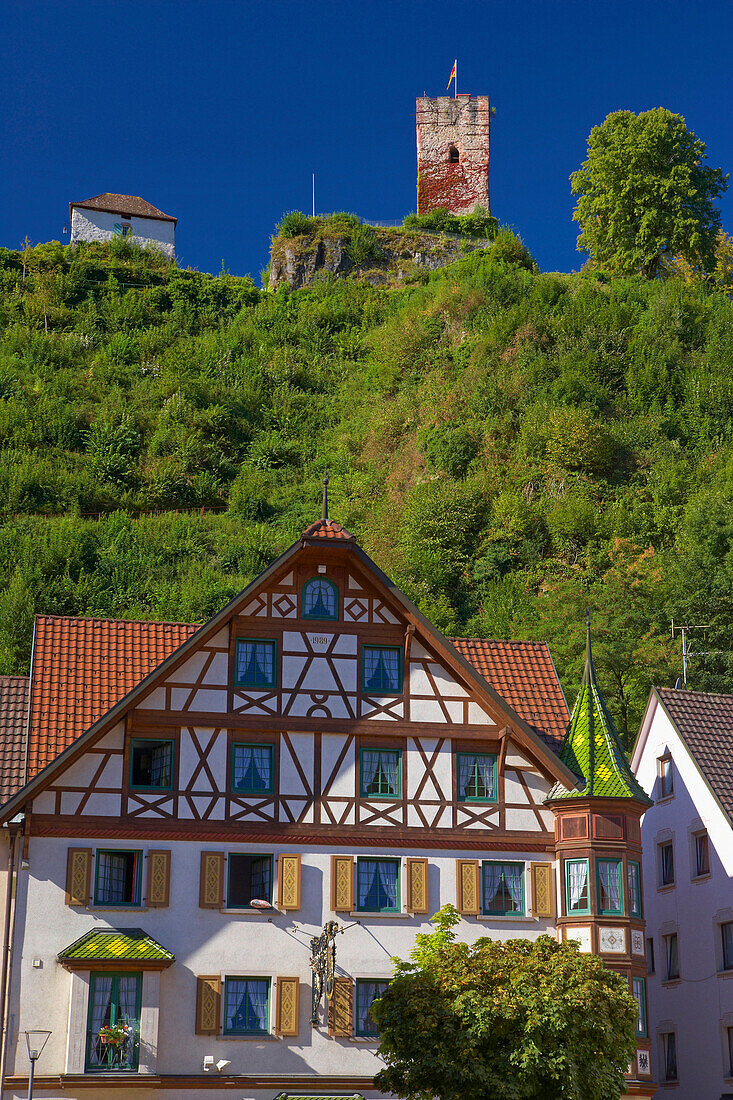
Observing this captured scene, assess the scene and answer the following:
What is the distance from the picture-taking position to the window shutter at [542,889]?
28.7 meters

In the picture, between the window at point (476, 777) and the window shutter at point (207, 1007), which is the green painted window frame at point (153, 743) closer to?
the window shutter at point (207, 1007)

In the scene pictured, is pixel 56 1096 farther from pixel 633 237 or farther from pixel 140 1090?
pixel 633 237

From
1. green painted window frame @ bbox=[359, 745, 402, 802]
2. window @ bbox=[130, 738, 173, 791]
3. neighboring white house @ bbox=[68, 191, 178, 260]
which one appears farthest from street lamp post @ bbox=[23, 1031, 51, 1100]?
neighboring white house @ bbox=[68, 191, 178, 260]

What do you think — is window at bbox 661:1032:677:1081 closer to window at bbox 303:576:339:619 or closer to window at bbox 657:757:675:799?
window at bbox 657:757:675:799

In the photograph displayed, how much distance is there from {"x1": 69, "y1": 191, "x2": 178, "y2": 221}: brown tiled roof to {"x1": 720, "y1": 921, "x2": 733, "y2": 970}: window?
228 ft

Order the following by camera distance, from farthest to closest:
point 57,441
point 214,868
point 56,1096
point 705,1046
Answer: point 57,441 < point 705,1046 < point 214,868 < point 56,1096

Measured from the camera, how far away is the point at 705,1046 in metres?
32.5

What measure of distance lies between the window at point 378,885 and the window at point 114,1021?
4414 mm

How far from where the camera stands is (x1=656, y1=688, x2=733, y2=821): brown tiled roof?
32.8 m

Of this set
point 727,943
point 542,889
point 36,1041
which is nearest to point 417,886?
point 542,889

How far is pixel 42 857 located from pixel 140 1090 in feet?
14.3

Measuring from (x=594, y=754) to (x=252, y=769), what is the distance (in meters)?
6.51

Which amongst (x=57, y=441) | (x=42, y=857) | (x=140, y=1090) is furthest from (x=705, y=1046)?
(x=57, y=441)

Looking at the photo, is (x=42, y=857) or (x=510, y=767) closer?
(x=42, y=857)
